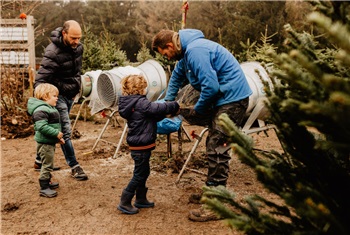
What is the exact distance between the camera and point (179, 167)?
507 centimetres

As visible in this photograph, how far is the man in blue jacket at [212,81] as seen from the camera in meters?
3.30

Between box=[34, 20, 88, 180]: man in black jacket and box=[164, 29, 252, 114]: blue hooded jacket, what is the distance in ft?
5.38

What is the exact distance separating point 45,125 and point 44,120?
56 mm

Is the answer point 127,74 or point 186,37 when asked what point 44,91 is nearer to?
point 127,74

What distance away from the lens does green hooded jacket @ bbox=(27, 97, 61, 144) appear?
3967 millimetres

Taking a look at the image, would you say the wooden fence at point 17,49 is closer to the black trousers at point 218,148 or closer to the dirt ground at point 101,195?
the dirt ground at point 101,195

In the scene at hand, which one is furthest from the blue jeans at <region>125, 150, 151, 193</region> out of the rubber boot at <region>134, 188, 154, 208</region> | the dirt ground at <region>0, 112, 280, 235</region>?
the dirt ground at <region>0, 112, 280, 235</region>

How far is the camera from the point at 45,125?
3975 millimetres

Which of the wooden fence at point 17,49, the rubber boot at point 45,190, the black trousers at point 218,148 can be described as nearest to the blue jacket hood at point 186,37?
the black trousers at point 218,148

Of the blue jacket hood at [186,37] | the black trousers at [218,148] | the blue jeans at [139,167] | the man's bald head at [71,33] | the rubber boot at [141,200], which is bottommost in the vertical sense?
the rubber boot at [141,200]

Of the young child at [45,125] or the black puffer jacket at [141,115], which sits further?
the young child at [45,125]

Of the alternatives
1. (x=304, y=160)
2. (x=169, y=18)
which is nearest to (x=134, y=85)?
(x=304, y=160)

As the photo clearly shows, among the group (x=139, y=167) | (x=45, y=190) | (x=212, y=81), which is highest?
(x=212, y=81)

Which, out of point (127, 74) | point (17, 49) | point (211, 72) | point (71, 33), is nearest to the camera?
point (211, 72)
